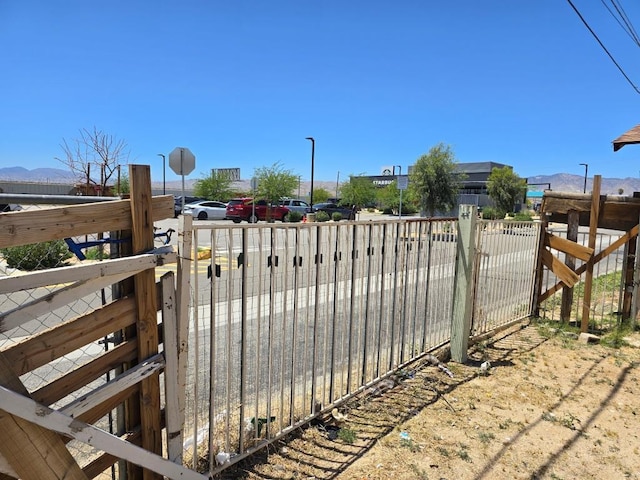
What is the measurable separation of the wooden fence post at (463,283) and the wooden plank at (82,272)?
3.47 m

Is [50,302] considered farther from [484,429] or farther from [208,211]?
[208,211]

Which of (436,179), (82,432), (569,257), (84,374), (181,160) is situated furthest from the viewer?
(436,179)

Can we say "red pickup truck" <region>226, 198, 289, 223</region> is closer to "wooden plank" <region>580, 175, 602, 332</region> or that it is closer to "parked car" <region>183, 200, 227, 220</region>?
"parked car" <region>183, 200, 227, 220</region>

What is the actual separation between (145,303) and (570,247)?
6.09 m

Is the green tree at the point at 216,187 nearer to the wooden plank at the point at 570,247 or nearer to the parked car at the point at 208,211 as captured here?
the parked car at the point at 208,211

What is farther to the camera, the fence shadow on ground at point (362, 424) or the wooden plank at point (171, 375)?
the fence shadow on ground at point (362, 424)

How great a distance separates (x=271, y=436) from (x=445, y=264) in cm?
277

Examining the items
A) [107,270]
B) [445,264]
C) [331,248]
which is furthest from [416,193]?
[107,270]

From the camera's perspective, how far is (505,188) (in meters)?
46.1

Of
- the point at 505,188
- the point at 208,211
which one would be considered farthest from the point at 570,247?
the point at 505,188

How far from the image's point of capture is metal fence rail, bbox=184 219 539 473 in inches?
110

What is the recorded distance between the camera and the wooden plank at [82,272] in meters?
1.69

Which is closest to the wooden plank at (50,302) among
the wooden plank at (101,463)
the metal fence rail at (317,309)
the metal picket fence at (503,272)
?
the metal fence rail at (317,309)

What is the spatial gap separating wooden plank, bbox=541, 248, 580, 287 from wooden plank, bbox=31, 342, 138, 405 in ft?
19.6
